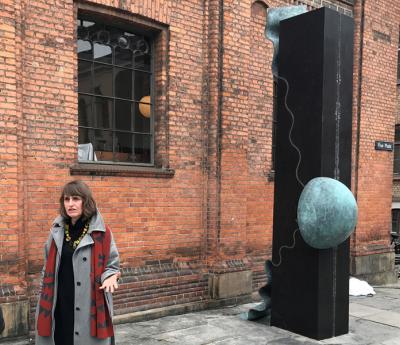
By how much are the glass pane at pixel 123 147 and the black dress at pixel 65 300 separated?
A: 3.06 meters

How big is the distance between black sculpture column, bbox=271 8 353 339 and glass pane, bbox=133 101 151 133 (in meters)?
2.03

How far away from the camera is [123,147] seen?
20.9 ft

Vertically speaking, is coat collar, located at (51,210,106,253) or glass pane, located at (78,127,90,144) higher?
glass pane, located at (78,127,90,144)

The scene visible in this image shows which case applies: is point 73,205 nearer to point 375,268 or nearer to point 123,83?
point 123,83

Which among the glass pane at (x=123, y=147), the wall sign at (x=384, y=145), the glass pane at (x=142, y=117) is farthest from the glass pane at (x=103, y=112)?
the wall sign at (x=384, y=145)

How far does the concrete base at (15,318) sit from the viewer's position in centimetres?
488

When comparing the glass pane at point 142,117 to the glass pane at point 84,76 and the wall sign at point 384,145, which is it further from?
the wall sign at point 384,145

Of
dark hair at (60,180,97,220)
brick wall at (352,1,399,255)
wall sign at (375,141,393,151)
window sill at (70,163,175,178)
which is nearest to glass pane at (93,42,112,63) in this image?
window sill at (70,163,175,178)

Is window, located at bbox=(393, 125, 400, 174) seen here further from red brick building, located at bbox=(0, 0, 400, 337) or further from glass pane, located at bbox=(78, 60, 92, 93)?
glass pane, located at bbox=(78, 60, 92, 93)

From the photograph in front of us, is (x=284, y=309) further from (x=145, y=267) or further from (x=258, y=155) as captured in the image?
(x=258, y=155)

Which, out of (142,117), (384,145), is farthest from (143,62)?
(384,145)

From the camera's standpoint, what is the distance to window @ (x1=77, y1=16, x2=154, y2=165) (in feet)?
19.6

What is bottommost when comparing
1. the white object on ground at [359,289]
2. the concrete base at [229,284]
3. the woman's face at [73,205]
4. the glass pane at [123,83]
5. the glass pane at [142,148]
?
the white object on ground at [359,289]

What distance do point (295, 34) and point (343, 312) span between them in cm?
352
